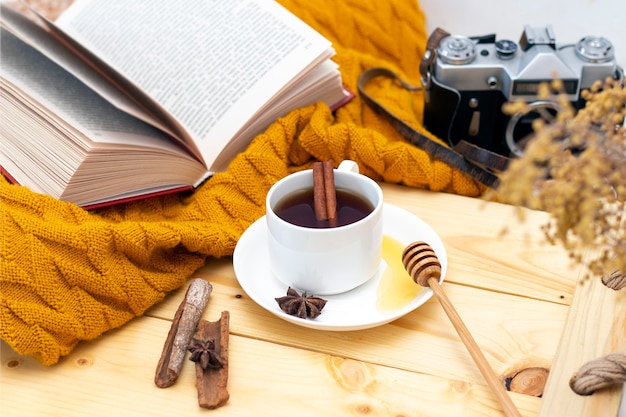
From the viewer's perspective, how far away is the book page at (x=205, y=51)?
0.81 meters

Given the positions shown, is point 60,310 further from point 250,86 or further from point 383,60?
point 383,60

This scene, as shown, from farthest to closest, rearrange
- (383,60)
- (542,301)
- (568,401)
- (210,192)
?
1. (383,60)
2. (210,192)
3. (542,301)
4. (568,401)

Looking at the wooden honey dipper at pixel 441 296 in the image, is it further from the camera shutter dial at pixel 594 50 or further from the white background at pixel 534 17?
the white background at pixel 534 17

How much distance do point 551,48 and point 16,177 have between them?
2.05 ft

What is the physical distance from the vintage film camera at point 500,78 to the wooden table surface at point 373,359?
202 mm

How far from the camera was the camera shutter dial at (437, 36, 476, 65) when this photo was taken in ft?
2.69

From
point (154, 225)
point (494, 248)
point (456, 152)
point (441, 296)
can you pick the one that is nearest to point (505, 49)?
point (456, 152)

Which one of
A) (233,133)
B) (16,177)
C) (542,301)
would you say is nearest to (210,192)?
(233,133)

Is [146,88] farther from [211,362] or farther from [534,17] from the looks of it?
[534,17]

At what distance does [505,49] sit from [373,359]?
0.43 m

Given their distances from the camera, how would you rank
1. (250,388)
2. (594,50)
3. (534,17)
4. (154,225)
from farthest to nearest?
(534,17) → (594,50) → (154,225) → (250,388)

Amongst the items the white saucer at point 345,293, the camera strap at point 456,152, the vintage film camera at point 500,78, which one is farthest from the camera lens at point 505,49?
the white saucer at point 345,293

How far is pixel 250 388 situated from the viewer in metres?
0.58

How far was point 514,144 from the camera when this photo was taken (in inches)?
33.3
